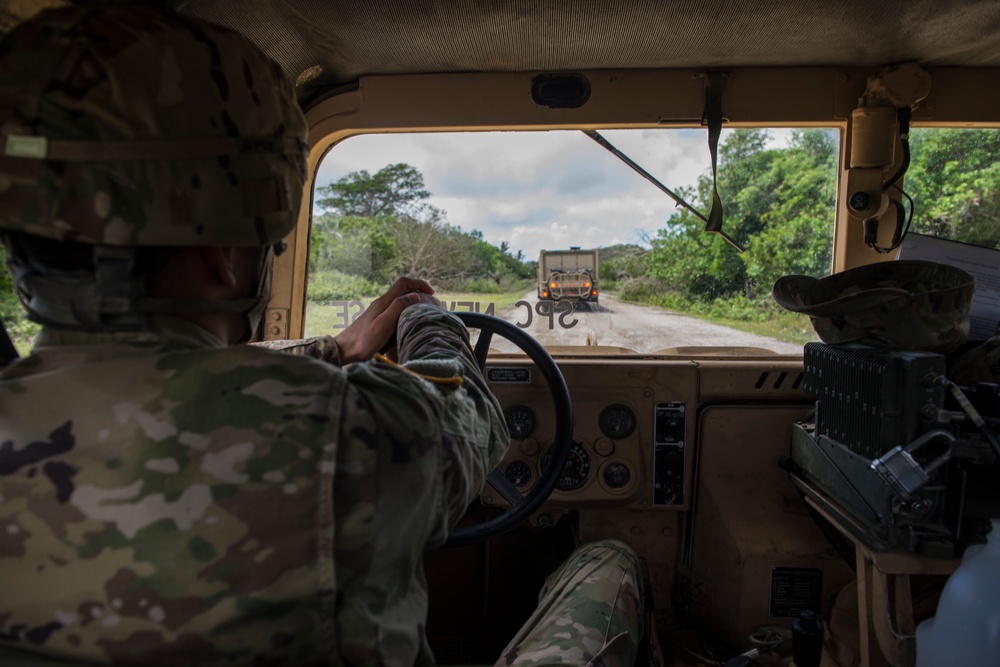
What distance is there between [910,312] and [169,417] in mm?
1449

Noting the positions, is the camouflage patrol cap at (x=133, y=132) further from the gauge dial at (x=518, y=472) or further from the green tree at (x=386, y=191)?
the gauge dial at (x=518, y=472)

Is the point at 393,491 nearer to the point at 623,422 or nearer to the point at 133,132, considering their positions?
the point at 133,132

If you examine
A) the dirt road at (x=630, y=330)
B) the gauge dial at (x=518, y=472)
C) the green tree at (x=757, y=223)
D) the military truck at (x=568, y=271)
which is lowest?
the gauge dial at (x=518, y=472)

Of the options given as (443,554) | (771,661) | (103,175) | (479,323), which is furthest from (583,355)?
(103,175)

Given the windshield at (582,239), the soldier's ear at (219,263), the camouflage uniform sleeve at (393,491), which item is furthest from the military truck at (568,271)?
the soldier's ear at (219,263)

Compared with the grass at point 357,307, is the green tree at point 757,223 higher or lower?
higher

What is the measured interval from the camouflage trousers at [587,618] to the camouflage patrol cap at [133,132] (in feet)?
3.49

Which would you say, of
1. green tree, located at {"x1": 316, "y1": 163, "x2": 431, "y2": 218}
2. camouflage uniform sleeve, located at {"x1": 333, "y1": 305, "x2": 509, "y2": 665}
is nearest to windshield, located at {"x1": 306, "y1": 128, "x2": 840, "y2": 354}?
green tree, located at {"x1": 316, "y1": 163, "x2": 431, "y2": 218}

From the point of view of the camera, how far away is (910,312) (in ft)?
4.89

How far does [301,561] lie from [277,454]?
121 millimetres

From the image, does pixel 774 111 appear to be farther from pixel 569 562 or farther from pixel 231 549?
pixel 231 549

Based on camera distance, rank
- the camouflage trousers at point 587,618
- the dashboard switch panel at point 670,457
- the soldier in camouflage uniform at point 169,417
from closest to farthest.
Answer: the soldier in camouflage uniform at point 169,417 < the camouflage trousers at point 587,618 < the dashboard switch panel at point 670,457

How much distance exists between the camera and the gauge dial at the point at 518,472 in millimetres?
2184

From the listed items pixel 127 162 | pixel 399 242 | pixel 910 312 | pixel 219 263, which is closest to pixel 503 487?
pixel 399 242
